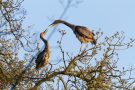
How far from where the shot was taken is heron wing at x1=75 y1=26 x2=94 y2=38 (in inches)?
461

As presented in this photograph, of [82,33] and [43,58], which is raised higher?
[82,33]

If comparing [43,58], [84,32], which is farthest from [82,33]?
[43,58]

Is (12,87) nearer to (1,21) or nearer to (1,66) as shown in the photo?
(1,66)

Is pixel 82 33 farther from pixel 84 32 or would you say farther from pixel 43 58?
pixel 43 58

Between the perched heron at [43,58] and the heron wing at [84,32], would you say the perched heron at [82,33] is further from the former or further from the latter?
the perched heron at [43,58]

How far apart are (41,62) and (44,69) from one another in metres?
0.19

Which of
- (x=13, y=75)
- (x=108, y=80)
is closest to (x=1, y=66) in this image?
(x=13, y=75)

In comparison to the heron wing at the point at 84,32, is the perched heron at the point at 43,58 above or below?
below

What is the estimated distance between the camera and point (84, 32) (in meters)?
11.9

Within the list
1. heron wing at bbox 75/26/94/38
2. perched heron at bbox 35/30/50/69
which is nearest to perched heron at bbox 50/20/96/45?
heron wing at bbox 75/26/94/38

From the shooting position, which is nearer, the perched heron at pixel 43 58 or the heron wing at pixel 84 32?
the perched heron at pixel 43 58

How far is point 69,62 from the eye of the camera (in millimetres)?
10812

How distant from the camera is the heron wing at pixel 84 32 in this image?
11.7 metres

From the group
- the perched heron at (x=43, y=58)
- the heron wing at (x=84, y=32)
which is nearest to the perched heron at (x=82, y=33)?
the heron wing at (x=84, y=32)
